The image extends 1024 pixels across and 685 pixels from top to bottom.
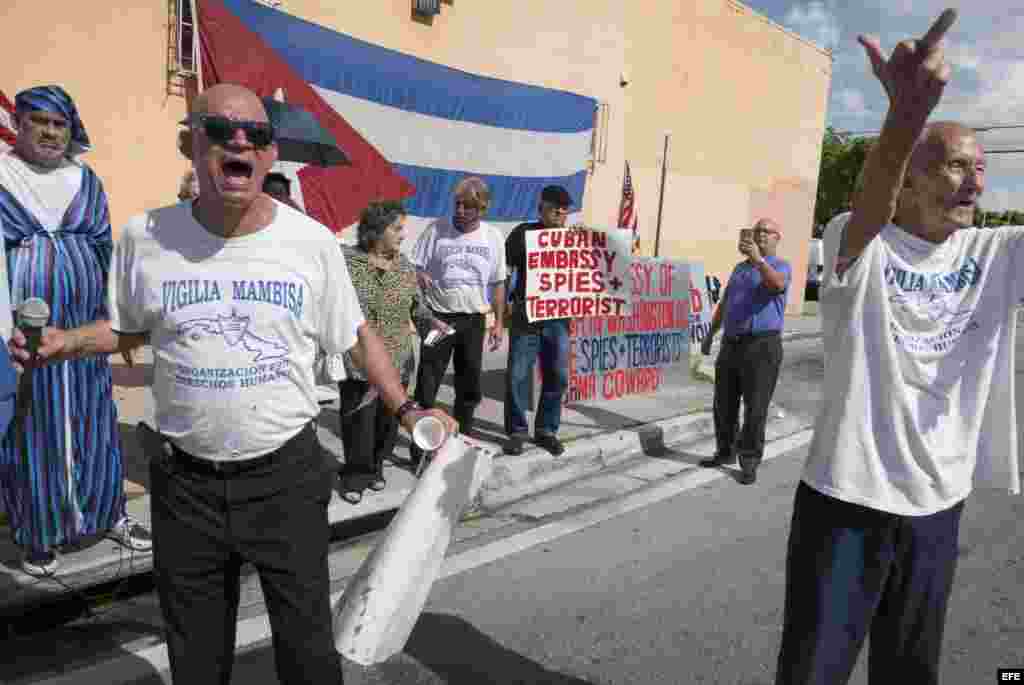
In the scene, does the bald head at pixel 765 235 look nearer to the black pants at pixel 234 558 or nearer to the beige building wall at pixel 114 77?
the black pants at pixel 234 558

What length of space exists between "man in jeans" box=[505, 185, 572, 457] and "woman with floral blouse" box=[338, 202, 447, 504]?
4.37ft

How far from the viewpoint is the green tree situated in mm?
38531

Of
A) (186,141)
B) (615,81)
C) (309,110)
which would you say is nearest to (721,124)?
(615,81)

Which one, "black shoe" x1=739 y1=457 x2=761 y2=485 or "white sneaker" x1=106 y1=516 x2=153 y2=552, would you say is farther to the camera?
"black shoe" x1=739 y1=457 x2=761 y2=485

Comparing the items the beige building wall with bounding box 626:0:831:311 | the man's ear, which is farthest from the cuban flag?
the man's ear

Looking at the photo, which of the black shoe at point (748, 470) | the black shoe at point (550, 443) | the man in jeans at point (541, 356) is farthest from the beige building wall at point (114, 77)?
the black shoe at point (748, 470)

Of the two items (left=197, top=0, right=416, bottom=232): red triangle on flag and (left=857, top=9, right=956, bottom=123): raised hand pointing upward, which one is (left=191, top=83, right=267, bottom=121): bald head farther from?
(left=197, top=0, right=416, bottom=232): red triangle on flag

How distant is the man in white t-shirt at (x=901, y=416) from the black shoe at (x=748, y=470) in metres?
3.89

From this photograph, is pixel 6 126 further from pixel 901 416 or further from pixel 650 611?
pixel 901 416

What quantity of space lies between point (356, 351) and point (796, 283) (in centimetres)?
1901

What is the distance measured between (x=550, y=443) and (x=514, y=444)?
303 mm

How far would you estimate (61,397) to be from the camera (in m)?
3.83

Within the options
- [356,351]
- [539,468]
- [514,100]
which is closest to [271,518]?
[356,351]

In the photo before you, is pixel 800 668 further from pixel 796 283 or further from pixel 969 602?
pixel 796 283
